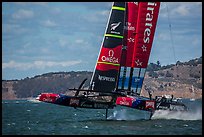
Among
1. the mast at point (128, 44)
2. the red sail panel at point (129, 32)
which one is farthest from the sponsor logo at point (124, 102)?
the red sail panel at point (129, 32)

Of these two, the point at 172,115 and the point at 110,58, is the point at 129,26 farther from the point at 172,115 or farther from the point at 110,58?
the point at 172,115

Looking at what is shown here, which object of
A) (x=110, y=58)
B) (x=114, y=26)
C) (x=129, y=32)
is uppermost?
(x=114, y=26)

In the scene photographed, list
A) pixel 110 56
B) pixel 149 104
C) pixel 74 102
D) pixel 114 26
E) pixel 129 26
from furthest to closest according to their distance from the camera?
pixel 129 26, pixel 114 26, pixel 110 56, pixel 149 104, pixel 74 102

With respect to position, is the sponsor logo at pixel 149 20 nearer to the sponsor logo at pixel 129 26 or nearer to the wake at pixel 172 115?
the sponsor logo at pixel 129 26

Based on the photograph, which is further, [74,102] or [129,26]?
[129,26]

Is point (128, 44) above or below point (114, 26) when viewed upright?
below

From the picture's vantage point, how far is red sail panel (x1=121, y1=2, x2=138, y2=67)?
188ft

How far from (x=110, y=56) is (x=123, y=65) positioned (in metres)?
4.18

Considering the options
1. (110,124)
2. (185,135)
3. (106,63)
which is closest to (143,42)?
(106,63)

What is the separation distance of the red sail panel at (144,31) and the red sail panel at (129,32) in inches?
14.7

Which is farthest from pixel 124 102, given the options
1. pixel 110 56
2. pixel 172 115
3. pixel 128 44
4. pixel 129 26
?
pixel 172 115

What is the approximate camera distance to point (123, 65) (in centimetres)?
5791

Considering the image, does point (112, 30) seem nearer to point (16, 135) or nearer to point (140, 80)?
point (140, 80)

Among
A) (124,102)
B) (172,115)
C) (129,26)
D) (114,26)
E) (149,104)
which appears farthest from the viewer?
(172,115)
